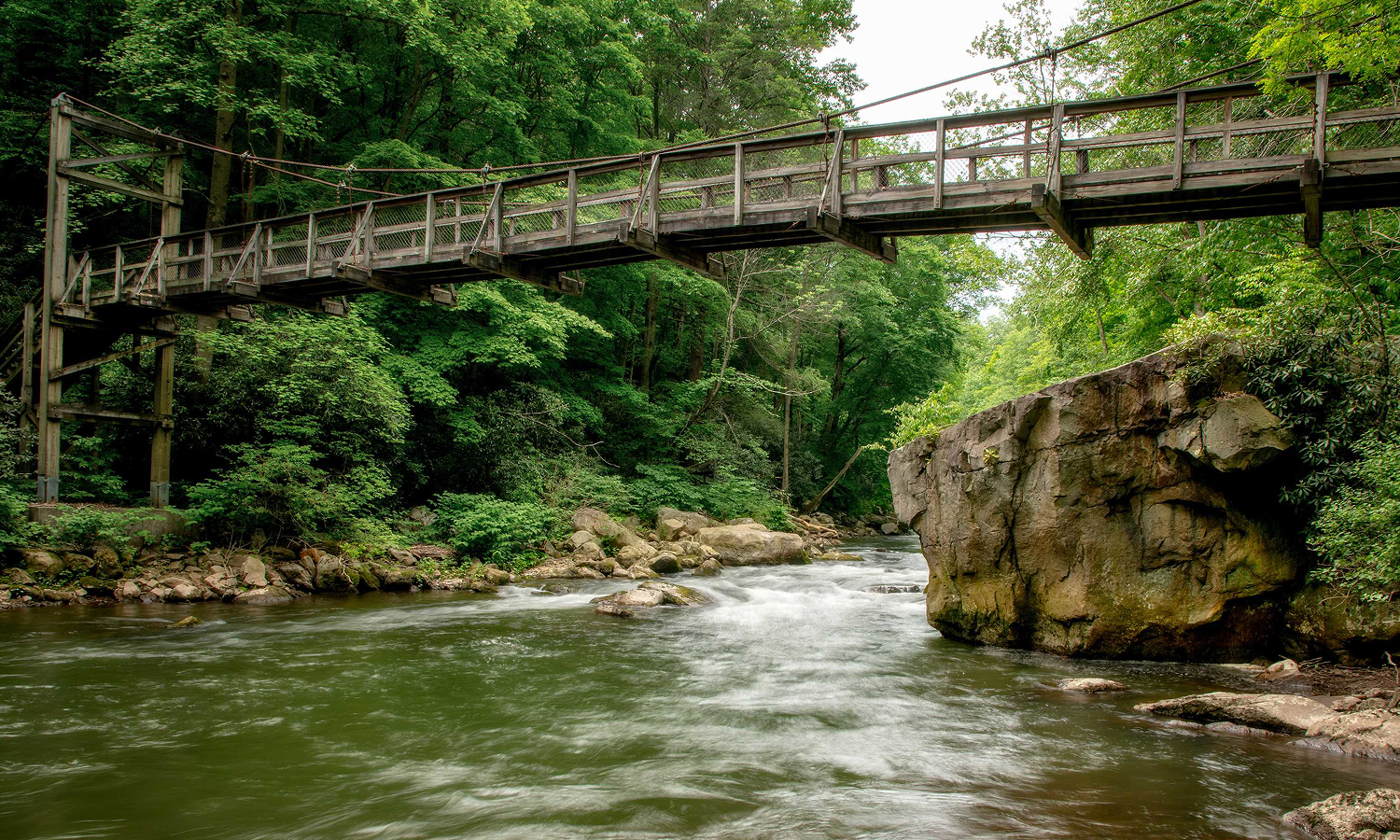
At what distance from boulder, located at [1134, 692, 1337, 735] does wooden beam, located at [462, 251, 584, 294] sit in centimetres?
956

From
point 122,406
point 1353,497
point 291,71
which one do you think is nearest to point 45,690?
point 122,406

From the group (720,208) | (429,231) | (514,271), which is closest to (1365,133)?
(720,208)

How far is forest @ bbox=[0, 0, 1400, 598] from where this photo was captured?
9.63m

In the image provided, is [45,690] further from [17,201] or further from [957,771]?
[17,201]

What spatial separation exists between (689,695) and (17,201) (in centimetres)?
2253

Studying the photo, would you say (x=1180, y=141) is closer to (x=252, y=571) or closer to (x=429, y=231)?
(x=429, y=231)

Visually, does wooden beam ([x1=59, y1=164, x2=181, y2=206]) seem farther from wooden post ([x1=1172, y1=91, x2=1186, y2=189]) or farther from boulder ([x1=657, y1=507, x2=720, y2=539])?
wooden post ([x1=1172, y1=91, x2=1186, y2=189])

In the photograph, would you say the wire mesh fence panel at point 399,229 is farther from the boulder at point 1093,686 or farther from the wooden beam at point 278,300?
the boulder at point 1093,686

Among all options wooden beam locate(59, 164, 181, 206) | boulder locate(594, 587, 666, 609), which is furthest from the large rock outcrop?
wooden beam locate(59, 164, 181, 206)

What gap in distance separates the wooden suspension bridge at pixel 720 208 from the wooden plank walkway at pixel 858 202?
0.03m

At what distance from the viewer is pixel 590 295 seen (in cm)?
2392

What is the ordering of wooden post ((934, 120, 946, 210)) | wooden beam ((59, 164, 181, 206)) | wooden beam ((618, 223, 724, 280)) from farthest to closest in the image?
1. wooden beam ((59, 164, 181, 206))
2. wooden beam ((618, 223, 724, 280))
3. wooden post ((934, 120, 946, 210))

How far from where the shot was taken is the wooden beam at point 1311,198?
7871mm

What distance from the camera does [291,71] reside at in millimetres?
18250
